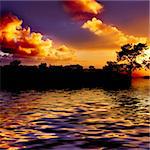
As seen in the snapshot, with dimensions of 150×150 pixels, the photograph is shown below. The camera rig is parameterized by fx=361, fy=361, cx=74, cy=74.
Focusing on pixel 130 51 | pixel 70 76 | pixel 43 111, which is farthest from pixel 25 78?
pixel 43 111

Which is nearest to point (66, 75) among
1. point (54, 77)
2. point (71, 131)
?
point (54, 77)

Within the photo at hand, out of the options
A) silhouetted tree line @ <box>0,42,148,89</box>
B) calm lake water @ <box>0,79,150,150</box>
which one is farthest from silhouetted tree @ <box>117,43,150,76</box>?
calm lake water @ <box>0,79,150,150</box>

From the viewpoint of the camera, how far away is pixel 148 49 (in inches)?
4525

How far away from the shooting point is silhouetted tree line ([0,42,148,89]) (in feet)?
264

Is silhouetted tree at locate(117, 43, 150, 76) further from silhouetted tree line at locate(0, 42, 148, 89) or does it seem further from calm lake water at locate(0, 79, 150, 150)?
calm lake water at locate(0, 79, 150, 150)

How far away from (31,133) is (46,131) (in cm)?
107

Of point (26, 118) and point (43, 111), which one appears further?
point (43, 111)

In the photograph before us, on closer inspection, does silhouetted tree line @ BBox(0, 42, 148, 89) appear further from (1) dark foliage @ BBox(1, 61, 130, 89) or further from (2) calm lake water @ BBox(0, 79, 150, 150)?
(2) calm lake water @ BBox(0, 79, 150, 150)

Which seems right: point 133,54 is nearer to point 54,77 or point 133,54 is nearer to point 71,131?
point 54,77

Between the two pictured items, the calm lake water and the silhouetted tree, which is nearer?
the calm lake water

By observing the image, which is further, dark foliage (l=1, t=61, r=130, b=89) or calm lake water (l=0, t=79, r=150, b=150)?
dark foliage (l=1, t=61, r=130, b=89)

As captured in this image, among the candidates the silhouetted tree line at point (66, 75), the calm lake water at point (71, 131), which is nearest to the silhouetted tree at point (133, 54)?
the silhouetted tree line at point (66, 75)

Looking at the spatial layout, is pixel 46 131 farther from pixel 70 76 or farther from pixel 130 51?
pixel 130 51

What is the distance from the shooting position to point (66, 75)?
94.1 metres
